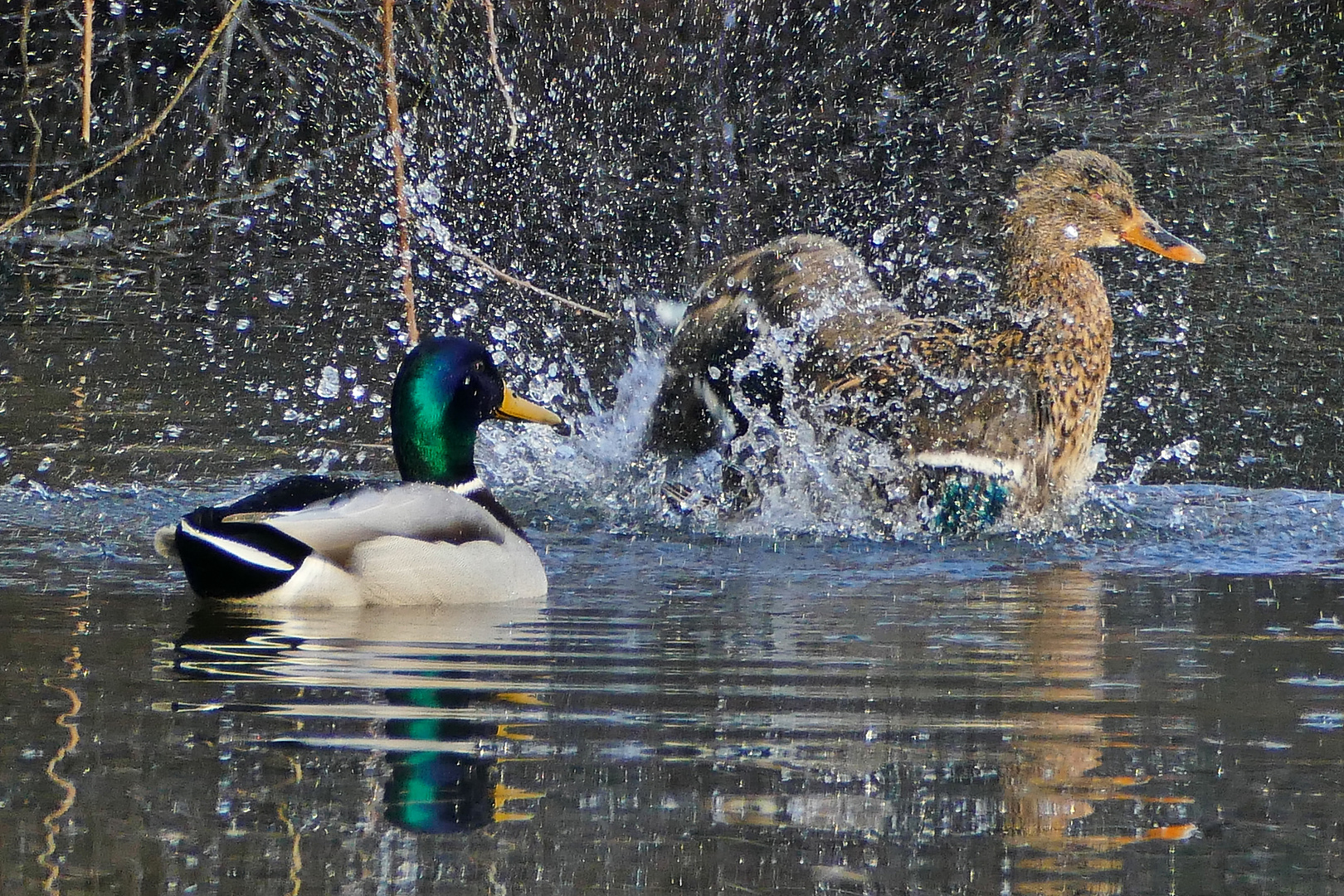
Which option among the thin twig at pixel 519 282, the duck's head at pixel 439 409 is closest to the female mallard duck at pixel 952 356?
the thin twig at pixel 519 282

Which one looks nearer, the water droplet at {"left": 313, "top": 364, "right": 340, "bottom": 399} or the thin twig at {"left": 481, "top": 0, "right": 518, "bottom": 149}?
the thin twig at {"left": 481, "top": 0, "right": 518, "bottom": 149}

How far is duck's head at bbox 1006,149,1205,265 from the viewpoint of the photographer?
671cm

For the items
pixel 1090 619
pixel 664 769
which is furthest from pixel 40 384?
pixel 664 769

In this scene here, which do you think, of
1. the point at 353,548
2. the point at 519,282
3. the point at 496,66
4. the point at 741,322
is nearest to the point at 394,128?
the point at 496,66

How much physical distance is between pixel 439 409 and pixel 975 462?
5.27 ft

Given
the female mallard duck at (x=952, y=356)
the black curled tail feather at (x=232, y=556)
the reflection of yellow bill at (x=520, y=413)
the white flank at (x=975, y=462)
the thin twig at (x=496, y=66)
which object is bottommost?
the black curled tail feather at (x=232, y=556)

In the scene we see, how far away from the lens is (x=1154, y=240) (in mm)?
6922

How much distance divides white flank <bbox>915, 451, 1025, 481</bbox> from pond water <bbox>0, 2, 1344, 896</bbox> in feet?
0.82

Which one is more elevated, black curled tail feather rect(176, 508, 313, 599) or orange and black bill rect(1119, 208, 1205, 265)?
orange and black bill rect(1119, 208, 1205, 265)

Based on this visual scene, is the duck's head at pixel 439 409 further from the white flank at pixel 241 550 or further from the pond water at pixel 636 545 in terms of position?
the white flank at pixel 241 550

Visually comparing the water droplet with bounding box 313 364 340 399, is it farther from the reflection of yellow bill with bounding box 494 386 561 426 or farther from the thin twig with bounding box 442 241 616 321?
the reflection of yellow bill with bounding box 494 386 561 426

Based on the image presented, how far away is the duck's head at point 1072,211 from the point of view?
6715mm

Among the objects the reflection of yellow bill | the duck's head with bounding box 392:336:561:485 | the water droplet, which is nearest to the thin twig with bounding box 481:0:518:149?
the duck's head with bounding box 392:336:561:485

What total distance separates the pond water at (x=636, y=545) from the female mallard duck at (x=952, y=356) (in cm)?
19
